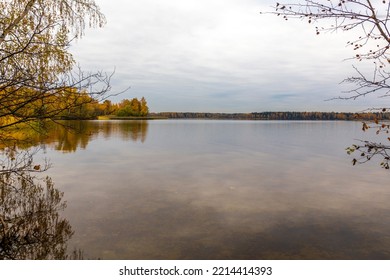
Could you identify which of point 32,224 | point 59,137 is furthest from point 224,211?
point 59,137

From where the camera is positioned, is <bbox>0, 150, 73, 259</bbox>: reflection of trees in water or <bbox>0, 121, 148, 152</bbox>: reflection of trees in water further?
<bbox>0, 121, 148, 152</bbox>: reflection of trees in water

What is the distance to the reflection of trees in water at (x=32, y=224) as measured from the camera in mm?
6949

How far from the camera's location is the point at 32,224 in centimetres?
837

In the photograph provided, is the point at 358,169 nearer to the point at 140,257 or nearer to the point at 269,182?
the point at 269,182

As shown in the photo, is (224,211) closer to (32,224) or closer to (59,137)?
(32,224)

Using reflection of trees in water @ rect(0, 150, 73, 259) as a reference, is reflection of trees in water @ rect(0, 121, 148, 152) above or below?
above

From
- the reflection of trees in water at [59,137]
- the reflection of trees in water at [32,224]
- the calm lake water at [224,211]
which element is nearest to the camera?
the reflection of trees in water at [32,224]

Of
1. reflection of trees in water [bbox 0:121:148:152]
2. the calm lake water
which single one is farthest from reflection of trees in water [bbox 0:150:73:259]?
reflection of trees in water [bbox 0:121:148:152]

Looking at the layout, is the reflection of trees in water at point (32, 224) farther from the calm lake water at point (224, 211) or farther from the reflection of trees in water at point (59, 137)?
the reflection of trees in water at point (59, 137)

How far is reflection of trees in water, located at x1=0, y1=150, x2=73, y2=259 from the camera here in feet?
22.8

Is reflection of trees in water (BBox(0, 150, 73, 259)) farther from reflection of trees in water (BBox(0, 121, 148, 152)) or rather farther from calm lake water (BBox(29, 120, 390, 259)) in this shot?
reflection of trees in water (BBox(0, 121, 148, 152))

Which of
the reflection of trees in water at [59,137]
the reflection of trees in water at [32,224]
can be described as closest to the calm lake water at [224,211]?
the reflection of trees in water at [32,224]

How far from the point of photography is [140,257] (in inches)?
268

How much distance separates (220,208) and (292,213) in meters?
2.41
